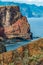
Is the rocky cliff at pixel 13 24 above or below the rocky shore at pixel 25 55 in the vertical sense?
below

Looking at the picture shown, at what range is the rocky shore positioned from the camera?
75.3 inches

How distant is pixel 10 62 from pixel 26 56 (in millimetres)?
147

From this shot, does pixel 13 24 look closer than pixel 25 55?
No

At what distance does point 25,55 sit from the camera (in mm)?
1942

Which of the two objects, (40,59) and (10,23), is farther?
(10,23)

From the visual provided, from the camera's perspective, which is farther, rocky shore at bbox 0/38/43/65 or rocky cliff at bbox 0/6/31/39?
rocky cliff at bbox 0/6/31/39

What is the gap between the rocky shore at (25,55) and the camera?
1913 millimetres

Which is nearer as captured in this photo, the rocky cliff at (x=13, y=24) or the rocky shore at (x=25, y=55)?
the rocky shore at (x=25, y=55)

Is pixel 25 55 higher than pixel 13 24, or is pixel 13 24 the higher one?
pixel 25 55

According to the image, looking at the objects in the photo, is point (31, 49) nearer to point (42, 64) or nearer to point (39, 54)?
point (39, 54)

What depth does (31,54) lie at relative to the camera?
76.1 inches

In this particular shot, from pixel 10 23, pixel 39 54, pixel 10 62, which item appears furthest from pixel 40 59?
pixel 10 23

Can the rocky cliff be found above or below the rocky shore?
below

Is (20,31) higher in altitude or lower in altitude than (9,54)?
lower
